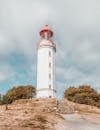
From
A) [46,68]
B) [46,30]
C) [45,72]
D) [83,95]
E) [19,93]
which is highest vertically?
[46,30]

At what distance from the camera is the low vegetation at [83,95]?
6361cm

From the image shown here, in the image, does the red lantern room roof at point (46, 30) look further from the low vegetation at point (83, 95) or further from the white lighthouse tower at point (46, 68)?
the low vegetation at point (83, 95)

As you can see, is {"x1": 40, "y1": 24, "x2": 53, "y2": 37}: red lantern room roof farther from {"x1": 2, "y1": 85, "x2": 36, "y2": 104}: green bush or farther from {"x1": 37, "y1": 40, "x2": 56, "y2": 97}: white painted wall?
{"x1": 2, "y1": 85, "x2": 36, "y2": 104}: green bush

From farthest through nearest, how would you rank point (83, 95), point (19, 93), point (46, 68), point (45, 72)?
point (19, 93) → point (83, 95) → point (46, 68) → point (45, 72)

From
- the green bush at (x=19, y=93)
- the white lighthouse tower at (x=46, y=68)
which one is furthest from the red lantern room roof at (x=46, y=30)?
the green bush at (x=19, y=93)

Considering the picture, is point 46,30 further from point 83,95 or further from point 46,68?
point 83,95

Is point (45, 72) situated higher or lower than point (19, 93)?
higher

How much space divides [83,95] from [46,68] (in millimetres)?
9938

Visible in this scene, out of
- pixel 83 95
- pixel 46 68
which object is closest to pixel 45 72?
pixel 46 68

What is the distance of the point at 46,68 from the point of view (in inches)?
2478

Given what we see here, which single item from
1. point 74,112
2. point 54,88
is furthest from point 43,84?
point 74,112

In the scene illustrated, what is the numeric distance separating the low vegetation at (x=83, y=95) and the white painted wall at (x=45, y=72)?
5839 mm

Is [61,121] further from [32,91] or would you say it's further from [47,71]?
[32,91]

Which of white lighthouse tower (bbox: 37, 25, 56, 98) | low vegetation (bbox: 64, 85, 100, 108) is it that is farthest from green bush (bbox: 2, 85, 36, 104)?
low vegetation (bbox: 64, 85, 100, 108)
